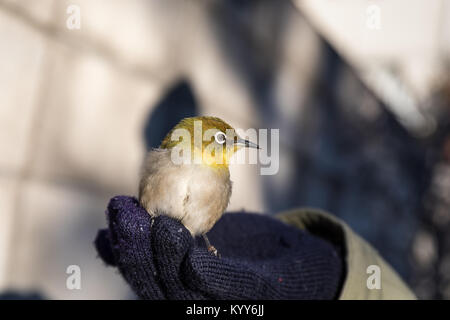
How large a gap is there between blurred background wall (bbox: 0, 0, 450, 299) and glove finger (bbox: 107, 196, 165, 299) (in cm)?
88

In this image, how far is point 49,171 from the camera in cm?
205

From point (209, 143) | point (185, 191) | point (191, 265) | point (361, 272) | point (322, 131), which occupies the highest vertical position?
point (322, 131)

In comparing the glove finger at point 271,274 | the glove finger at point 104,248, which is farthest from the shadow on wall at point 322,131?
the glove finger at point 271,274

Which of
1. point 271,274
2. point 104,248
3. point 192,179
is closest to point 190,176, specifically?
point 192,179

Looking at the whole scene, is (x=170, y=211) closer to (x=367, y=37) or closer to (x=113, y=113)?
(x=113, y=113)

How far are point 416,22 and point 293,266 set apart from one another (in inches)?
271

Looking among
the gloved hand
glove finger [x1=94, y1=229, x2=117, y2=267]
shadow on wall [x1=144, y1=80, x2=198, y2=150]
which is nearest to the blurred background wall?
shadow on wall [x1=144, y1=80, x2=198, y2=150]

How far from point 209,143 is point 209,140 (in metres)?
0.01

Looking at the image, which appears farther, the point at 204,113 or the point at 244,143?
the point at 204,113

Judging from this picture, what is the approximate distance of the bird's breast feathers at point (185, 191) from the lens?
1169 millimetres

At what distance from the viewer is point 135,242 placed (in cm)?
115

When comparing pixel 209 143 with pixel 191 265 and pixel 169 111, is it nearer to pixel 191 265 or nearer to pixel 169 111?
pixel 191 265
